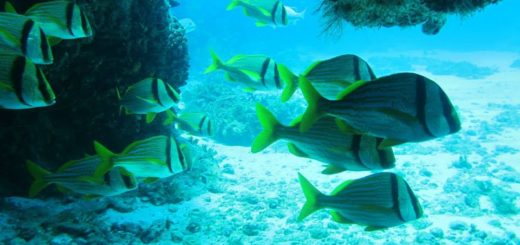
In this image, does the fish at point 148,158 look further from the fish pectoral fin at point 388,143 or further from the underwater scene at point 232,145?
the fish pectoral fin at point 388,143

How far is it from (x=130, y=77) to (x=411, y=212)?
5453 mm

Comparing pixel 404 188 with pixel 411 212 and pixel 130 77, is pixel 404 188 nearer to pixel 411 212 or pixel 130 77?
pixel 411 212

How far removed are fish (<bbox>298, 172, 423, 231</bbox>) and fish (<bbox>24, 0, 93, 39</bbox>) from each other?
2835 mm

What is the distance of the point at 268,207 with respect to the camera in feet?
24.7

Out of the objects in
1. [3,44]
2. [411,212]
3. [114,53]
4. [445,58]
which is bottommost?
[445,58]

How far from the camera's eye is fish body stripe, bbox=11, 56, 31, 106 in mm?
2609

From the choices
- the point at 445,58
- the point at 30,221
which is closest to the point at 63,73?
the point at 30,221

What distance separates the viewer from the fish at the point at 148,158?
11.4 ft

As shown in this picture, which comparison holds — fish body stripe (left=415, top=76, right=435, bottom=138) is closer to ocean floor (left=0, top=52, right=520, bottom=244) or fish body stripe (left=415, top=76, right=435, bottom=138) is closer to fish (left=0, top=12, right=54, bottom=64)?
fish (left=0, top=12, right=54, bottom=64)

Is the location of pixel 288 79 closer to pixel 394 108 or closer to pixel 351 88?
pixel 351 88

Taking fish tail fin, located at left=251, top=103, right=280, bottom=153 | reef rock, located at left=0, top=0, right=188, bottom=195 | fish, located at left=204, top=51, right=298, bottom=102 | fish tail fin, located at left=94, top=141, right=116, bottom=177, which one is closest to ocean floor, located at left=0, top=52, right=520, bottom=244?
reef rock, located at left=0, top=0, right=188, bottom=195

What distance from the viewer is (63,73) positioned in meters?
5.18

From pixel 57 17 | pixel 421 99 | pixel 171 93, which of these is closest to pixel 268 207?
pixel 171 93

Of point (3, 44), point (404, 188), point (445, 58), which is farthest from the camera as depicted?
point (445, 58)
